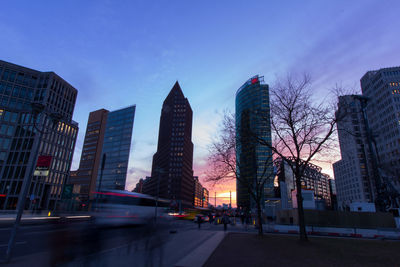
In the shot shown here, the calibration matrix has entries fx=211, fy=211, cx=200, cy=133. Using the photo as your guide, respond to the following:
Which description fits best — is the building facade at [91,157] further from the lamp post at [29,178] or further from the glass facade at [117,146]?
the lamp post at [29,178]

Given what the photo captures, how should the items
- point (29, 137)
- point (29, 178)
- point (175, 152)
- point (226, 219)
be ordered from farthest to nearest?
point (175, 152) < point (29, 137) < point (226, 219) < point (29, 178)

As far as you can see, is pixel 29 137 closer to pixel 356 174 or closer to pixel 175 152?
pixel 175 152

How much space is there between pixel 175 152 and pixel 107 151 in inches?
1725

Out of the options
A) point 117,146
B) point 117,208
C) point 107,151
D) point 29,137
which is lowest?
point 117,208

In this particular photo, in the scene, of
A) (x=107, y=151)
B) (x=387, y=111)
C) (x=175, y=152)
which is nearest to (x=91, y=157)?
(x=107, y=151)

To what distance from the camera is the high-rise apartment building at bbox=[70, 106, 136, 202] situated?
114 metres

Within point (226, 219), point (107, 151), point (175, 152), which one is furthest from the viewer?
point (175, 152)

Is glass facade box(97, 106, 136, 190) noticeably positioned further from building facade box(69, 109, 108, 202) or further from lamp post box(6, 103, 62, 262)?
lamp post box(6, 103, 62, 262)

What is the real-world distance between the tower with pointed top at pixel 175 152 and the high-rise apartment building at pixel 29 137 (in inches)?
2440

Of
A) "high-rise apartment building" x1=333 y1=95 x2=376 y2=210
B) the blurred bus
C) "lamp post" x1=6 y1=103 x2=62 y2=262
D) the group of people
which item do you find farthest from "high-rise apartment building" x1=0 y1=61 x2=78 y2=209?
"high-rise apartment building" x1=333 y1=95 x2=376 y2=210

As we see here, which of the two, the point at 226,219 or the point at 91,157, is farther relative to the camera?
the point at 91,157

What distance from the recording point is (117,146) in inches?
4633

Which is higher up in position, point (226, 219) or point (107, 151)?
point (107, 151)

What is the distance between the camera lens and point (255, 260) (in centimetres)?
871
